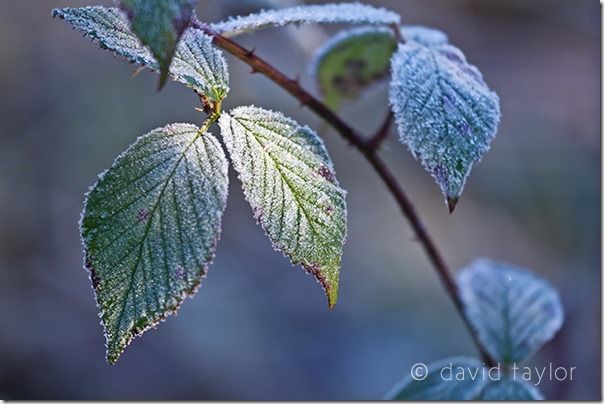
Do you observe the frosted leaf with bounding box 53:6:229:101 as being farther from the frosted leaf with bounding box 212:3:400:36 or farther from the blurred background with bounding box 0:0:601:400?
the blurred background with bounding box 0:0:601:400

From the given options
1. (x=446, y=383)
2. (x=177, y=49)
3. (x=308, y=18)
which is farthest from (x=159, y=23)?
(x=446, y=383)

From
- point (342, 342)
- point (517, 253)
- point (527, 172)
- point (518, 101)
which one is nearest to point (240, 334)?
point (342, 342)

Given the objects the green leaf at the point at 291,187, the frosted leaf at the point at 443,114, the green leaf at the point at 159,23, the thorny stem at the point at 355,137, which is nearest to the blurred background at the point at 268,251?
the thorny stem at the point at 355,137

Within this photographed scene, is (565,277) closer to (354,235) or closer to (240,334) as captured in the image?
(354,235)

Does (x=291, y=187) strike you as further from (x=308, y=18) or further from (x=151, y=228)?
(x=308, y=18)

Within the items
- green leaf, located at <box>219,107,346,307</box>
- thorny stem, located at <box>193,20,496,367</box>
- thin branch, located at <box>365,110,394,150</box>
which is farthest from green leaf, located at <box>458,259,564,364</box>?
green leaf, located at <box>219,107,346,307</box>

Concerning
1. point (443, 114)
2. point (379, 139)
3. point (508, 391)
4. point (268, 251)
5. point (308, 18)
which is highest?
point (308, 18)

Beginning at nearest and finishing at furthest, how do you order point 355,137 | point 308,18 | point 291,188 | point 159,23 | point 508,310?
point 159,23, point 291,188, point 308,18, point 355,137, point 508,310
